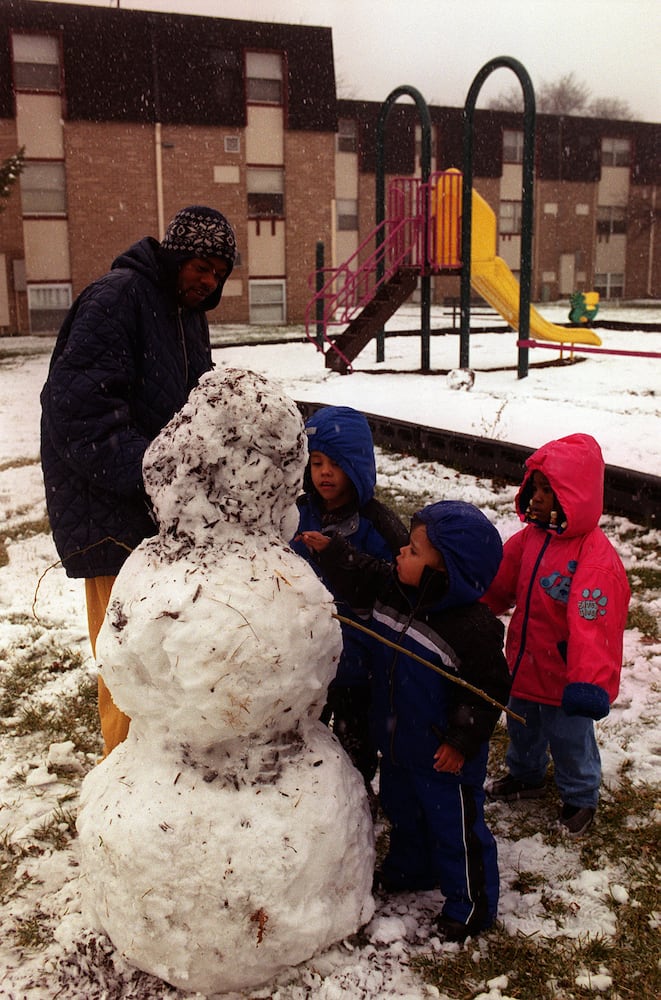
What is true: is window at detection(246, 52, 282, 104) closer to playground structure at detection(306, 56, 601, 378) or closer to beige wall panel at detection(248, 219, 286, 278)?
beige wall panel at detection(248, 219, 286, 278)

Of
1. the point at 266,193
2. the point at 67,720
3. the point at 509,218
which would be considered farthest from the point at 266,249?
the point at 67,720

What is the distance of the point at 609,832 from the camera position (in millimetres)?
2918

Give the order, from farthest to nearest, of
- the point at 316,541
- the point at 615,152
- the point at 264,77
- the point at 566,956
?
the point at 615,152
the point at 264,77
the point at 316,541
the point at 566,956

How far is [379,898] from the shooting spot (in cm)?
264

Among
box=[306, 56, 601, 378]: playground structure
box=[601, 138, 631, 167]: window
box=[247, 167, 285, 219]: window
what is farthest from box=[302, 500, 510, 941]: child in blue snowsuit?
box=[601, 138, 631, 167]: window

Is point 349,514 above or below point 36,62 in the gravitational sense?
below

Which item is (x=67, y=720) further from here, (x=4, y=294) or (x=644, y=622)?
(x=4, y=294)

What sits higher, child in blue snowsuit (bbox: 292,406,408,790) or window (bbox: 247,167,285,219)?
window (bbox: 247,167,285,219)

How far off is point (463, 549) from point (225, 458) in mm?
740

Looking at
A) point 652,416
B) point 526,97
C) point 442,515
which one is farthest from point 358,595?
point 526,97

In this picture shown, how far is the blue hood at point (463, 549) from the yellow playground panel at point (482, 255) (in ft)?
38.1

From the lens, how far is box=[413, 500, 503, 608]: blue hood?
8.02 ft

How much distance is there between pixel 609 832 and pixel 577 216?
39044mm

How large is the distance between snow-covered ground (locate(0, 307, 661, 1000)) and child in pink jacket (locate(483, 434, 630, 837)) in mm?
241
